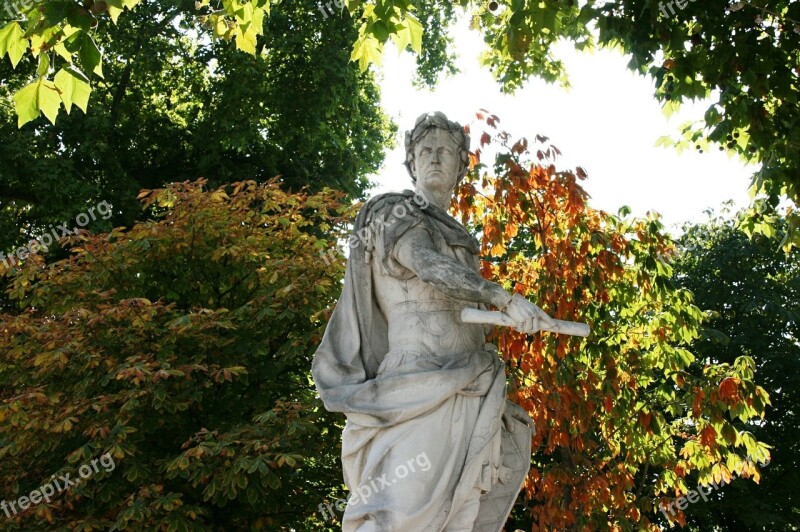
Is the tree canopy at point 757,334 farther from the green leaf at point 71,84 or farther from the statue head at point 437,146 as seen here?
the green leaf at point 71,84

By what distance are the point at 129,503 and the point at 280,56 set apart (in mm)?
10229

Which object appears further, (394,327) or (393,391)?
(394,327)

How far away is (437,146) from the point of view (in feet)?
19.0

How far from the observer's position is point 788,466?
18.0 metres

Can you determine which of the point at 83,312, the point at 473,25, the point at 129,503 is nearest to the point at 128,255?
the point at 83,312

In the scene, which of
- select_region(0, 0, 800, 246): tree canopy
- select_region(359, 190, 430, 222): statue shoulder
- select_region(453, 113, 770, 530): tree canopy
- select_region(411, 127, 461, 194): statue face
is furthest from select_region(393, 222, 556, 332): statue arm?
select_region(453, 113, 770, 530): tree canopy

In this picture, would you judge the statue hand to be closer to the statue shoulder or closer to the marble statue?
the marble statue

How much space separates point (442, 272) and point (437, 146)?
893 mm

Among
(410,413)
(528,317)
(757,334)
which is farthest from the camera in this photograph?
(757,334)

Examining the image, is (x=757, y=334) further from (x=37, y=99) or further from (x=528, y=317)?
(x=37, y=99)

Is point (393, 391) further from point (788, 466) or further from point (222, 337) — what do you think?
point (788, 466)

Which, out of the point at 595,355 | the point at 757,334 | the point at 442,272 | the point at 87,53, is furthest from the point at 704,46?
the point at 757,334

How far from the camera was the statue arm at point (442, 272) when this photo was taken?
5.07 metres

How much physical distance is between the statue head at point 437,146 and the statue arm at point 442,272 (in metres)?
0.46
